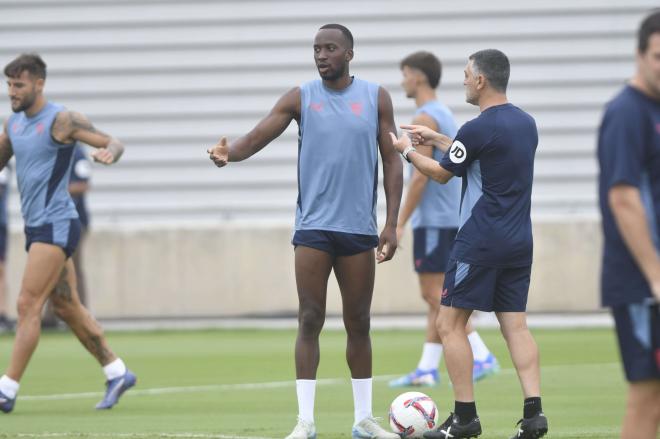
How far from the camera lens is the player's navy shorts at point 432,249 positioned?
11.5 meters

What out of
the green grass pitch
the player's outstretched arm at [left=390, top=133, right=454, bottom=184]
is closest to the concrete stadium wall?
the green grass pitch

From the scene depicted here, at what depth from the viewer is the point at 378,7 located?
72.3 feet

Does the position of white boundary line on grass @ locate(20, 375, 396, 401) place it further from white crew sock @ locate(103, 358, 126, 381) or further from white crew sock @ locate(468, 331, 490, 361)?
white crew sock @ locate(468, 331, 490, 361)

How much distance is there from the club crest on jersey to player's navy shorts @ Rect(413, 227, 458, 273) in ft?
11.4

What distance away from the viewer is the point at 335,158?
8.24 m

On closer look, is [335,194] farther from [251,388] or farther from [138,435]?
[251,388]

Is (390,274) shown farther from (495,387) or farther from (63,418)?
(63,418)

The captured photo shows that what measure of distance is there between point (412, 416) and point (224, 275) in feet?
39.0

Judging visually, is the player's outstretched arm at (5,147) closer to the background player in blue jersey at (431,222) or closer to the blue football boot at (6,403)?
the blue football boot at (6,403)

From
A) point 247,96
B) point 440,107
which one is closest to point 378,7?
point 247,96

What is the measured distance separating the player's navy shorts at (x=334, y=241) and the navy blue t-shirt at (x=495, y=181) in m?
0.57

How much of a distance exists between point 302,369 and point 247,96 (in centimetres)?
1443

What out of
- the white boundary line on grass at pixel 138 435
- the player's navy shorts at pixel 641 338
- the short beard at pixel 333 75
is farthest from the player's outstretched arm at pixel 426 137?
the player's navy shorts at pixel 641 338

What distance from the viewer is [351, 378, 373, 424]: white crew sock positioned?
837 centimetres
